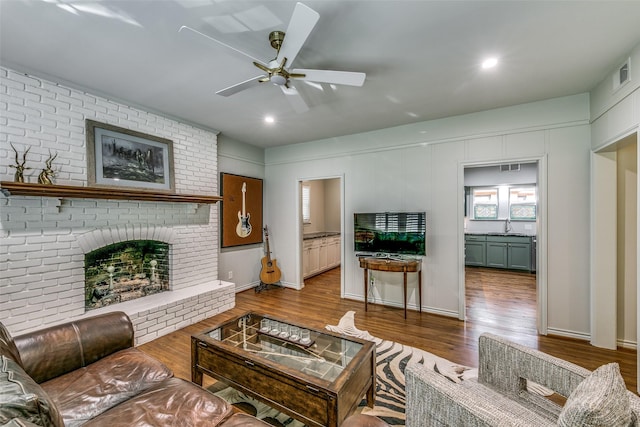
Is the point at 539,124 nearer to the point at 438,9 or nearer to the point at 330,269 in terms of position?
the point at 438,9

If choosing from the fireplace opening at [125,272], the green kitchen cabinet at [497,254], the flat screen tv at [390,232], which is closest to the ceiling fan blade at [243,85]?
the fireplace opening at [125,272]

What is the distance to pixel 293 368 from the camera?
1.66 m

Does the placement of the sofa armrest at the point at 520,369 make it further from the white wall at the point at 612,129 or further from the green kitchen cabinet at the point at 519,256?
the green kitchen cabinet at the point at 519,256

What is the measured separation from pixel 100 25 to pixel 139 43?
0.23 m

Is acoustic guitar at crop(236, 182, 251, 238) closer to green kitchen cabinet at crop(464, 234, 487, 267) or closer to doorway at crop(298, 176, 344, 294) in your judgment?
doorway at crop(298, 176, 344, 294)

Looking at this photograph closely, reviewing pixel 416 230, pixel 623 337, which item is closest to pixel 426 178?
pixel 416 230

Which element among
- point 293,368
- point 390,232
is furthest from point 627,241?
point 293,368

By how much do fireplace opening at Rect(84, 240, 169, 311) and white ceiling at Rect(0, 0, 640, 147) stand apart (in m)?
1.73

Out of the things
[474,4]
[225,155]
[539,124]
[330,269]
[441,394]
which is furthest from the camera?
[330,269]

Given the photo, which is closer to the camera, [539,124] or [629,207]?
[629,207]

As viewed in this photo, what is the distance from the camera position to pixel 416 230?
359 centimetres

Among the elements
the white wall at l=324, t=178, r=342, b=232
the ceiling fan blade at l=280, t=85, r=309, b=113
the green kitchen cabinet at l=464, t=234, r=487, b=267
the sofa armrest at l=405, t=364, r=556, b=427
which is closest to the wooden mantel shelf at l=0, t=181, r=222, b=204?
the ceiling fan blade at l=280, t=85, r=309, b=113

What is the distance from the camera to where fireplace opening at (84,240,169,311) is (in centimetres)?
297

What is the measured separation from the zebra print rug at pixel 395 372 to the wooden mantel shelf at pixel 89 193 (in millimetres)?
2530
